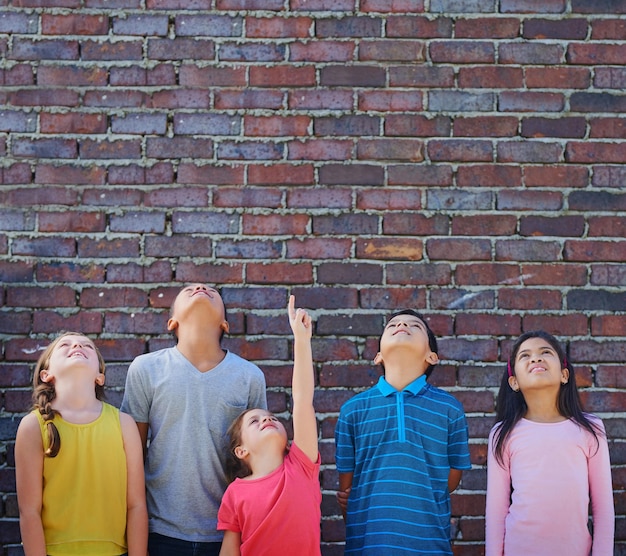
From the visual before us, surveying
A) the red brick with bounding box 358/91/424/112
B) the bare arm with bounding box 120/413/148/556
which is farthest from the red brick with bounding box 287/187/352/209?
the bare arm with bounding box 120/413/148/556

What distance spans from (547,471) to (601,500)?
0.22m

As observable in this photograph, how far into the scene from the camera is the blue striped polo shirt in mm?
2723

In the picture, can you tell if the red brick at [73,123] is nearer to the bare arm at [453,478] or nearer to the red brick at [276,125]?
the red brick at [276,125]

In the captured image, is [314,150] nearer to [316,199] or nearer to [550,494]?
[316,199]

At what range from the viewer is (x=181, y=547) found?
2.74 metres

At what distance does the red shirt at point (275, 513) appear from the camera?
8.46ft

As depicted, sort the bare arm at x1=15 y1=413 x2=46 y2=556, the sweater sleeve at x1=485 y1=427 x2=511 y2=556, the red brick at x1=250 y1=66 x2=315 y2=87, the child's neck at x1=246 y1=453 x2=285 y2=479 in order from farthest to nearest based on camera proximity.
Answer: the red brick at x1=250 y1=66 x2=315 y2=87 < the sweater sleeve at x1=485 y1=427 x2=511 y2=556 < the child's neck at x1=246 y1=453 x2=285 y2=479 < the bare arm at x1=15 y1=413 x2=46 y2=556

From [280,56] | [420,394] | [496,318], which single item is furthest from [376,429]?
[280,56]

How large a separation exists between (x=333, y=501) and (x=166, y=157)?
152cm

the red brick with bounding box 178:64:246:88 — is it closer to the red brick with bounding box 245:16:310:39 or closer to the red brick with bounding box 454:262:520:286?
the red brick with bounding box 245:16:310:39

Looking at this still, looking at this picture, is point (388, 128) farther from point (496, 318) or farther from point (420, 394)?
point (420, 394)

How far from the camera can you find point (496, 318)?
3.30 m

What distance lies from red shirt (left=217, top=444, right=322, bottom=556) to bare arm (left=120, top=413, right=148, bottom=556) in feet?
0.82

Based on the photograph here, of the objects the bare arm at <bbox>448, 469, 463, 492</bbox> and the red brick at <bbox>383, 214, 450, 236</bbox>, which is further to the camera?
the red brick at <bbox>383, 214, 450, 236</bbox>
